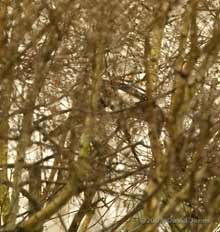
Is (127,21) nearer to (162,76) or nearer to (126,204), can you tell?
(162,76)

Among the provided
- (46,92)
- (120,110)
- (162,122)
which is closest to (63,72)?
(46,92)

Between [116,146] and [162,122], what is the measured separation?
0.61 metres

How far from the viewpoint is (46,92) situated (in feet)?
17.8

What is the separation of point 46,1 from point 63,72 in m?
0.75

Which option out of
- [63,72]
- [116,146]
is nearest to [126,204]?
[116,146]

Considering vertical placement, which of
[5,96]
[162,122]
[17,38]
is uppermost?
[17,38]

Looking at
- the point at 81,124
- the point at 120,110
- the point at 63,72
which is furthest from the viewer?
the point at 63,72

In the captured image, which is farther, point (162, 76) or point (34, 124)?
point (162, 76)

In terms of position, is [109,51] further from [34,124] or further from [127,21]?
[34,124]

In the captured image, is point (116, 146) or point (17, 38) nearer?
point (17, 38)

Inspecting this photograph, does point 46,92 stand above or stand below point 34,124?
above

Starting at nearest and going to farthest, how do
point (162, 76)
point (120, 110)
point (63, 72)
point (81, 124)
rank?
point (81, 124), point (120, 110), point (63, 72), point (162, 76)

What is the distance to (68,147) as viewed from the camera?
4.90m

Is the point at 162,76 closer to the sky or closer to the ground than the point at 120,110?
closer to the sky
